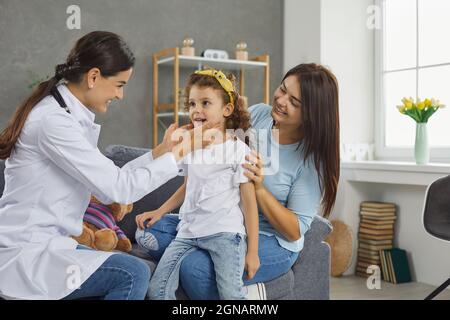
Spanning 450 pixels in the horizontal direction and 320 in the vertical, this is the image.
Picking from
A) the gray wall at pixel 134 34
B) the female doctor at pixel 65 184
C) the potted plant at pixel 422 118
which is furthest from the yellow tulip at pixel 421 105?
the female doctor at pixel 65 184

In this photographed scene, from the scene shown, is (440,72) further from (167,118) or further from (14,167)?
(14,167)

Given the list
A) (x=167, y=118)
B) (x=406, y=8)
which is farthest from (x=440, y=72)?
(x=167, y=118)

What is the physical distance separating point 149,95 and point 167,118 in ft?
0.75

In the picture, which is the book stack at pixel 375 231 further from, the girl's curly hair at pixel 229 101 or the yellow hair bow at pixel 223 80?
the yellow hair bow at pixel 223 80

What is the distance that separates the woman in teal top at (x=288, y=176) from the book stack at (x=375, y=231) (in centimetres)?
186

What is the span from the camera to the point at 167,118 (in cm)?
442

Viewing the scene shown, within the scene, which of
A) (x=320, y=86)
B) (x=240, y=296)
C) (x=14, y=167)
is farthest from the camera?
(x=320, y=86)

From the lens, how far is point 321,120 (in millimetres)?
1982

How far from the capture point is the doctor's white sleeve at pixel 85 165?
1.56 m

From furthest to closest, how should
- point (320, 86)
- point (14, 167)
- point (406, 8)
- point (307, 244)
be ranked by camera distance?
point (406, 8) < point (307, 244) < point (320, 86) < point (14, 167)

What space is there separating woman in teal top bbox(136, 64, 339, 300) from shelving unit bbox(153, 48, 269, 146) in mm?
1967

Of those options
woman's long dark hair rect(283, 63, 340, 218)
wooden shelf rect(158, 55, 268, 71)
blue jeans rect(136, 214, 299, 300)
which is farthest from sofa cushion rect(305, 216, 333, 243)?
wooden shelf rect(158, 55, 268, 71)

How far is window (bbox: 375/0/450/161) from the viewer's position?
12.6 feet

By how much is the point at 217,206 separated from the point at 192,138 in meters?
0.25
